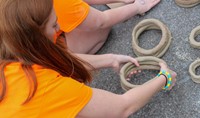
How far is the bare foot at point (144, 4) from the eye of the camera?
5.67ft

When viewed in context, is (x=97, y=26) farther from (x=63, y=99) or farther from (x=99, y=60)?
A: (x=63, y=99)

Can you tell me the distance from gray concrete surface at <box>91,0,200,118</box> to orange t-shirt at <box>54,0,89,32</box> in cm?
28

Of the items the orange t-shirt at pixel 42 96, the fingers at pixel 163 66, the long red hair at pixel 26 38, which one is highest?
the long red hair at pixel 26 38

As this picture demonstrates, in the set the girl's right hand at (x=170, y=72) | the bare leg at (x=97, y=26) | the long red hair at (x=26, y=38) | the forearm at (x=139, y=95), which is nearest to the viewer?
the long red hair at (x=26, y=38)

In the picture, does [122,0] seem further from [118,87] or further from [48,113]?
[48,113]

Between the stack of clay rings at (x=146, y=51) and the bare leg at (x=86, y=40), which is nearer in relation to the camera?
the stack of clay rings at (x=146, y=51)

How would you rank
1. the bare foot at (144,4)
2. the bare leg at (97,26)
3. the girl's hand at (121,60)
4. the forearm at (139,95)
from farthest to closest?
the bare foot at (144,4), the bare leg at (97,26), the girl's hand at (121,60), the forearm at (139,95)

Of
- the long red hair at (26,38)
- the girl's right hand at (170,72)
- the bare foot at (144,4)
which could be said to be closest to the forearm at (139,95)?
the girl's right hand at (170,72)

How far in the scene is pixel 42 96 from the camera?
95 cm

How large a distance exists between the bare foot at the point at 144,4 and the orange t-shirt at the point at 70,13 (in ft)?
1.11

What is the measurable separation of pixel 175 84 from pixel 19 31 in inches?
30.5

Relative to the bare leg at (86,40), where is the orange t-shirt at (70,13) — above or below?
above

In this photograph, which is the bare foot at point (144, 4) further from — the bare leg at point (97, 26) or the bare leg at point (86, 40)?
the bare leg at point (86, 40)

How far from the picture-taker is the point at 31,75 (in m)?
0.96
